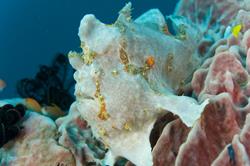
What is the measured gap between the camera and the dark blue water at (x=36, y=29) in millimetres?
16812

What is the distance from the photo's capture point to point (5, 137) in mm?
3602

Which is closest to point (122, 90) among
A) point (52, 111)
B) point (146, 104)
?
point (146, 104)

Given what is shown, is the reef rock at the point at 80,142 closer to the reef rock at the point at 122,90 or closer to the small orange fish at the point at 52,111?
the reef rock at the point at 122,90

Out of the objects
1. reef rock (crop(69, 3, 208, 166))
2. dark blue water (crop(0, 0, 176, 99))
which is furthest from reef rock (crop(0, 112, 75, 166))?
dark blue water (crop(0, 0, 176, 99))

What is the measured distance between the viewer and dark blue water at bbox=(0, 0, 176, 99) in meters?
16.8

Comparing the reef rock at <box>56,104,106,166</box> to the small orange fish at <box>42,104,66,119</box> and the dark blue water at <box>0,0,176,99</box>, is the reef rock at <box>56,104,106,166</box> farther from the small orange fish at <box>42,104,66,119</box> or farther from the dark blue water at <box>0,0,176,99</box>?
the dark blue water at <box>0,0,176,99</box>

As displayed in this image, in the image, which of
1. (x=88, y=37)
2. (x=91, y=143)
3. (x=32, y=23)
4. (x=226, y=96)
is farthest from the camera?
(x=32, y=23)

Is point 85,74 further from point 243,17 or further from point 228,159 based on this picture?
point 243,17

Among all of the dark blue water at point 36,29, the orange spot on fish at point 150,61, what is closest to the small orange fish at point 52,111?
the orange spot on fish at point 150,61

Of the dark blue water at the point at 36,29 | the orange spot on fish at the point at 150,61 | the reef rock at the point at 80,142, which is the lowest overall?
the reef rock at the point at 80,142

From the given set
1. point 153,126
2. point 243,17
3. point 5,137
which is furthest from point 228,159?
point 5,137

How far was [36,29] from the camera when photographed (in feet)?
56.5

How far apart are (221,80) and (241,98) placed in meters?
0.23

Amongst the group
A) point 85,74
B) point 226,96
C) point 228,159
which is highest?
point 85,74
